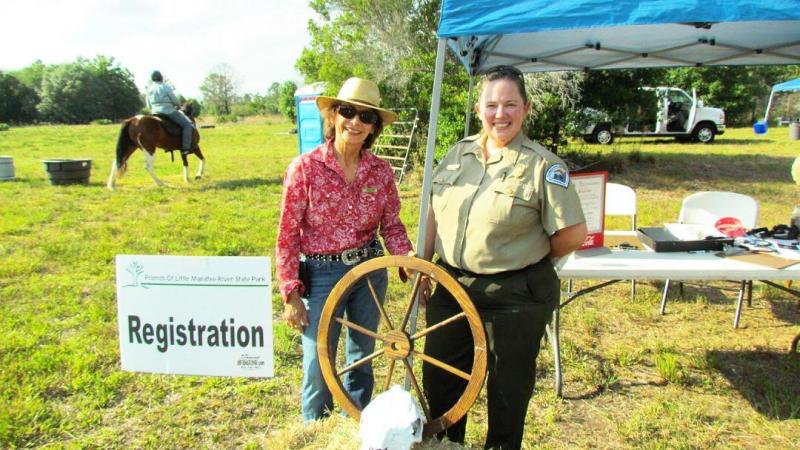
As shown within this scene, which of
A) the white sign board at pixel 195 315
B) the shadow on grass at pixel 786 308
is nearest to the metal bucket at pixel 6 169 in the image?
the white sign board at pixel 195 315

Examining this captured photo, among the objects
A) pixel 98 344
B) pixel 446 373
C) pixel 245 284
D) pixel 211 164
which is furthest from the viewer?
pixel 211 164

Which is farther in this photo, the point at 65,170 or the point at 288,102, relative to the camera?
the point at 288,102

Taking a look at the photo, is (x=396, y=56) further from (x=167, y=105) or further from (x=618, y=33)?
(x=618, y=33)

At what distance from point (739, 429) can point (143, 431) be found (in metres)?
3.23

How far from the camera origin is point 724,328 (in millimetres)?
3992

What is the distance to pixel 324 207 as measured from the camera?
2.18m

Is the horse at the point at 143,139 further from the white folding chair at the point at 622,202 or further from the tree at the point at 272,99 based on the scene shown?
the tree at the point at 272,99

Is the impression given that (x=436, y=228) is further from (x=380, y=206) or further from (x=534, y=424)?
(x=534, y=424)

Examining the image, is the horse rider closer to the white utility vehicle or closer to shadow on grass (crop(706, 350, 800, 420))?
shadow on grass (crop(706, 350, 800, 420))

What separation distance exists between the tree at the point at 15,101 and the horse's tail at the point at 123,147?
176 ft

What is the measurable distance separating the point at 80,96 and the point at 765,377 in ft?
226

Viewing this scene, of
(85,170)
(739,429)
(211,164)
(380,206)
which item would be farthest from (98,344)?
(211,164)

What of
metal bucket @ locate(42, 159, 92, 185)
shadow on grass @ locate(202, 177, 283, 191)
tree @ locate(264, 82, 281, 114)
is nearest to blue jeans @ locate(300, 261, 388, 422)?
shadow on grass @ locate(202, 177, 283, 191)

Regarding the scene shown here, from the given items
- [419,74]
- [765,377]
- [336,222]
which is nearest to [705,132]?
[419,74]
